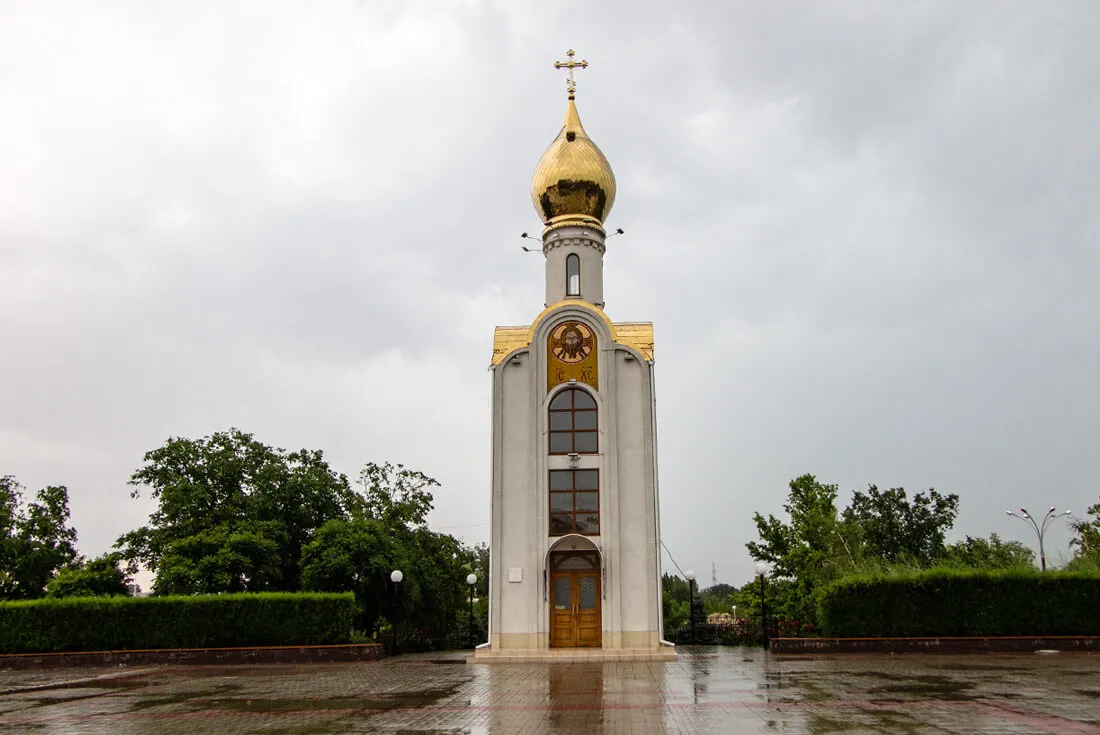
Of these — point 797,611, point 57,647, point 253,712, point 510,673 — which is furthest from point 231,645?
point 797,611

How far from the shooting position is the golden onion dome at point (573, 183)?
2536 cm

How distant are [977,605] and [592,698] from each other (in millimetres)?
11569

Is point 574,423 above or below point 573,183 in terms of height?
below

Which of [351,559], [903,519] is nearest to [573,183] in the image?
[351,559]

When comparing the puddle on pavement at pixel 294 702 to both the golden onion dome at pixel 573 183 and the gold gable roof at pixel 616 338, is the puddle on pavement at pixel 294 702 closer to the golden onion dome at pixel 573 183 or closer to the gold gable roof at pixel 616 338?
the gold gable roof at pixel 616 338

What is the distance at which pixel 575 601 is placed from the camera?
→ 21734mm

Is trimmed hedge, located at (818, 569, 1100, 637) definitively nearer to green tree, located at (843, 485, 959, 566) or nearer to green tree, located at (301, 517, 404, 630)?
green tree, located at (301, 517, 404, 630)

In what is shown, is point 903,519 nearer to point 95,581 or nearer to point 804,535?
point 804,535

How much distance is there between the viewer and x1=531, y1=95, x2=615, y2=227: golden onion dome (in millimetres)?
25359

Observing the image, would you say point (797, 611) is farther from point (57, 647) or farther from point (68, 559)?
point (68, 559)

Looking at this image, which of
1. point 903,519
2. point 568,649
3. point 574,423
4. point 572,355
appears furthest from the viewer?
point 903,519

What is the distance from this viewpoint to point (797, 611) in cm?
2855

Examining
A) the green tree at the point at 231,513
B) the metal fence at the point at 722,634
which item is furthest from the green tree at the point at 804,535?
the green tree at the point at 231,513

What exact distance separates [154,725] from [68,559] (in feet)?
96.3
